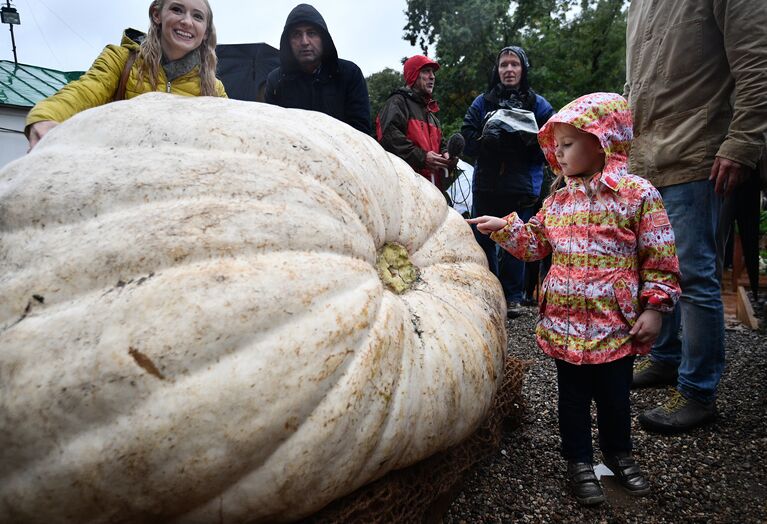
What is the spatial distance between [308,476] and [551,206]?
1.57 m

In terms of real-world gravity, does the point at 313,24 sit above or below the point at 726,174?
above

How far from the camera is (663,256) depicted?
6.43 feet

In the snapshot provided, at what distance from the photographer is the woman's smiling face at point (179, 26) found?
2.69 m

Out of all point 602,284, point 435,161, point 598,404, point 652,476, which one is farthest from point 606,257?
point 435,161

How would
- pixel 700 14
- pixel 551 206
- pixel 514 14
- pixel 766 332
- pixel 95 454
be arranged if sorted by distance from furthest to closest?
pixel 514 14 < pixel 766 332 < pixel 700 14 < pixel 551 206 < pixel 95 454

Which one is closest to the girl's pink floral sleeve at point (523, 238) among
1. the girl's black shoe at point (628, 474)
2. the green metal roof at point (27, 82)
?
the girl's black shoe at point (628, 474)

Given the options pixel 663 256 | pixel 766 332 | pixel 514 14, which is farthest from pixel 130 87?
pixel 514 14

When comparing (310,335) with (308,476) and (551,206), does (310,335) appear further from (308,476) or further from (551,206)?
(551,206)

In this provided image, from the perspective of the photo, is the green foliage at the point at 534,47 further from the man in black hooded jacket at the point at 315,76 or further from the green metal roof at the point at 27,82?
the man in black hooded jacket at the point at 315,76

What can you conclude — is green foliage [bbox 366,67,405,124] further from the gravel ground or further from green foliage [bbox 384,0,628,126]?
the gravel ground

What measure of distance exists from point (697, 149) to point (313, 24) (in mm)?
2560

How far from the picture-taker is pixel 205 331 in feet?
3.84

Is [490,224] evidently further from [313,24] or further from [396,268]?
[313,24]

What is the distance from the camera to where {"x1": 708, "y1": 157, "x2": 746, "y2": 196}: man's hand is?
7.63 feet
